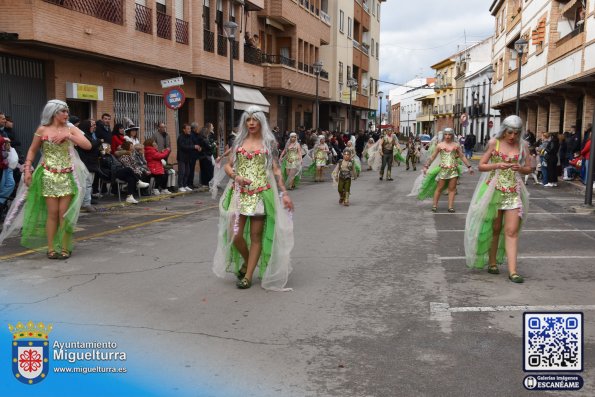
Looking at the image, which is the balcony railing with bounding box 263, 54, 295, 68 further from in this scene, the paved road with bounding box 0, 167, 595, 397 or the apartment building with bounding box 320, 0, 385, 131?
the paved road with bounding box 0, 167, 595, 397

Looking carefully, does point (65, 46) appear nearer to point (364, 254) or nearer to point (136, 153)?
point (136, 153)

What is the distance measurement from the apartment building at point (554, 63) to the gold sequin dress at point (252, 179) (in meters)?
15.6

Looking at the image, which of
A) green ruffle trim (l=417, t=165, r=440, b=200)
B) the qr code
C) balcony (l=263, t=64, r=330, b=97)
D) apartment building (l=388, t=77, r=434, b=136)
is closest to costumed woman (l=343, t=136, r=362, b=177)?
green ruffle trim (l=417, t=165, r=440, b=200)

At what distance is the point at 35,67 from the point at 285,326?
13.5 metres

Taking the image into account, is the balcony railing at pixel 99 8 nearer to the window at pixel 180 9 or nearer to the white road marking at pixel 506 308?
the window at pixel 180 9

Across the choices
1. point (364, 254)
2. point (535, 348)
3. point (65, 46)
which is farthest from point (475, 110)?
point (535, 348)

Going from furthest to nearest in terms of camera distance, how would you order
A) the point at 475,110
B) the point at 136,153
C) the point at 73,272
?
the point at 475,110 → the point at 136,153 → the point at 73,272

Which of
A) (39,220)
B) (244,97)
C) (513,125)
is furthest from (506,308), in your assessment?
(244,97)

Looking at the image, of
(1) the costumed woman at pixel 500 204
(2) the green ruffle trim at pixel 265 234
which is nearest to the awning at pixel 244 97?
(1) the costumed woman at pixel 500 204

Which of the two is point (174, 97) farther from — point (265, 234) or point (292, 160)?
point (265, 234)

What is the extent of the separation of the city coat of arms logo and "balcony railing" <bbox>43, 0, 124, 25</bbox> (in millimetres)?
13128

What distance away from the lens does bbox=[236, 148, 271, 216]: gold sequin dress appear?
6.51 m

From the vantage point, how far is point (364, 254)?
870 centimetres

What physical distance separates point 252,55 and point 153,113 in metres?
8.57
